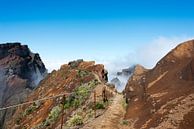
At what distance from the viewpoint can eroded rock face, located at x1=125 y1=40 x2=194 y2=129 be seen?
2777cm

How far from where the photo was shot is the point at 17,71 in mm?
160375

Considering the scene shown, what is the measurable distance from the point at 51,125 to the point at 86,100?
17.1 feet

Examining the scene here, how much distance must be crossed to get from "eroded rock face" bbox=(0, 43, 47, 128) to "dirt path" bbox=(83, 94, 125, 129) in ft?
337

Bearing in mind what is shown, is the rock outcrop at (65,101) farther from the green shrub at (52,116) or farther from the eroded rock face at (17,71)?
the eroded rock face at (17,71)

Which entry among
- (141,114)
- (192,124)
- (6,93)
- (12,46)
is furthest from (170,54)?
(12,46)

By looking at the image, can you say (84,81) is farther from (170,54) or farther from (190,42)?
(190,42)

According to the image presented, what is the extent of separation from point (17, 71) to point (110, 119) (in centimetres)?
13289

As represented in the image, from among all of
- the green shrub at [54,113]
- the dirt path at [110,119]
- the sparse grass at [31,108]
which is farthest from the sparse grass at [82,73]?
the dirt path at [110,119]

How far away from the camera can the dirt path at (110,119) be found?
30.4 metres

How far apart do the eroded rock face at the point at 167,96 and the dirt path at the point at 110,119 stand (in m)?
0.98

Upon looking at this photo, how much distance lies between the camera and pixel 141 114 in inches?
1332

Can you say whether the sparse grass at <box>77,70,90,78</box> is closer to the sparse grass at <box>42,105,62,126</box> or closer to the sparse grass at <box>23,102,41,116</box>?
the sparse grass at <box>23,102,41,116</box>

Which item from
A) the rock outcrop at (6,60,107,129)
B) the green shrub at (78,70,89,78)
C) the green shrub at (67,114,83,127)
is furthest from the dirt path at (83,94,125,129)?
the green shrub at (78,70,89,78)

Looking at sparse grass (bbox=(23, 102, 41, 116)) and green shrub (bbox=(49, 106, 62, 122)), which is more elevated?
sparse grass (bbox=(23, 102, 41, 116))
